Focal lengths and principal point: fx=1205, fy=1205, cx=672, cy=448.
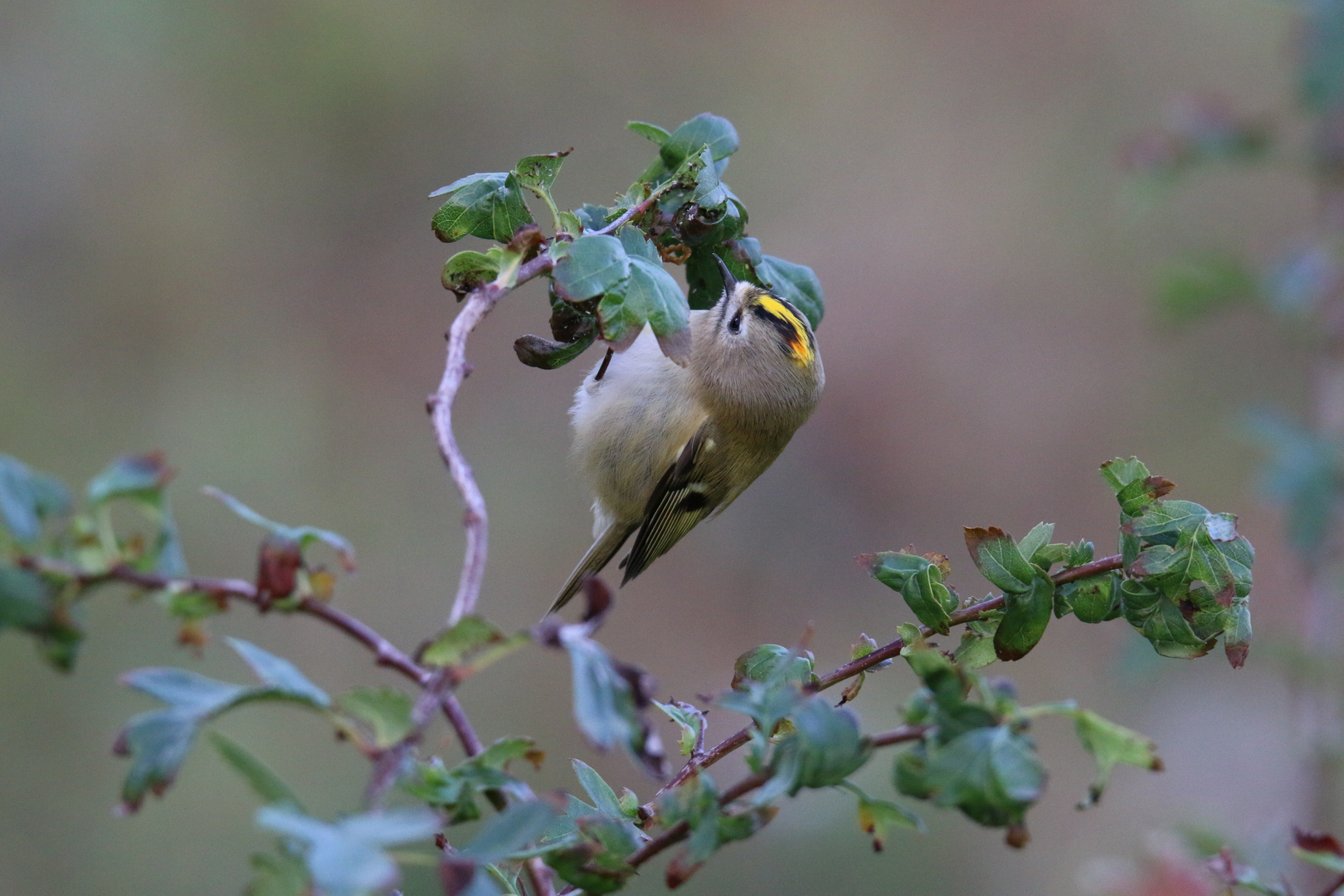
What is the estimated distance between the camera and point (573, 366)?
3.24m

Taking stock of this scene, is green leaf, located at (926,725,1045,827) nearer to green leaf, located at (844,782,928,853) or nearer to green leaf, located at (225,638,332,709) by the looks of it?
green leaf, located at (844,782,928,853)

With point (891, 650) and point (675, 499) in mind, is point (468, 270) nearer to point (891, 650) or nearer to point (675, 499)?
point (891, 650)

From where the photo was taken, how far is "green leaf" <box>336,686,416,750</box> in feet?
1.81

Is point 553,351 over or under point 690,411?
under

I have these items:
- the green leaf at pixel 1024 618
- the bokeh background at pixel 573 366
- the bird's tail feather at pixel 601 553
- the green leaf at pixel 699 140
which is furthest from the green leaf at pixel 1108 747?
the bokeh background at pixel 573 366

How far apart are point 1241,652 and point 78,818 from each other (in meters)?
3.38

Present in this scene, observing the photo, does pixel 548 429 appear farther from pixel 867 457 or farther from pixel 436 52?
pixel 436 52

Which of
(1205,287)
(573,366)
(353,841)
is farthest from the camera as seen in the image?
(573,366)

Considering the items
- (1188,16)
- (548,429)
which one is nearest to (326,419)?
(548,429)

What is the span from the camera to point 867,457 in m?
5.08

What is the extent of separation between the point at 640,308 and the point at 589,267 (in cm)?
4

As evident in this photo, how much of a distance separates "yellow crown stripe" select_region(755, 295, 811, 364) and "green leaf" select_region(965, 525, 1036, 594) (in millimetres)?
1418

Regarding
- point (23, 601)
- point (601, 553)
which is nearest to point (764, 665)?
point (23, 601)

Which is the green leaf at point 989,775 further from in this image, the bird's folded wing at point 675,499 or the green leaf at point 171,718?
the bird's folded wing at point 675,499
